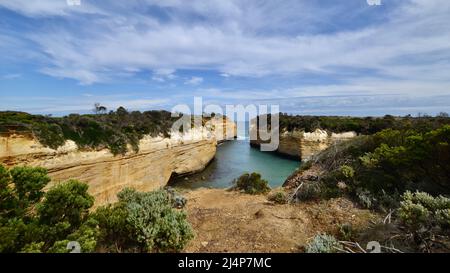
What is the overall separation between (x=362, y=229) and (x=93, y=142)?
37.6 feet

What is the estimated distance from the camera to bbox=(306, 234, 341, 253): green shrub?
3.90 m

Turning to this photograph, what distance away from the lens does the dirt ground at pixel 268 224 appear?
14.7 ft

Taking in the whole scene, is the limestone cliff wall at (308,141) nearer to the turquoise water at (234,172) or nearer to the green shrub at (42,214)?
the turquoise water at (234,172)

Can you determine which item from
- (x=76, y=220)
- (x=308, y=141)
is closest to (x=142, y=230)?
(x=76, y=220)

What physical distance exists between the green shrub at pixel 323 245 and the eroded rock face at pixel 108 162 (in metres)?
9.86

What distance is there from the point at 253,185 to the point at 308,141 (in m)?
20.5

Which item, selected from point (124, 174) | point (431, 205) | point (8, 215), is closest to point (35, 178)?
point (8, 215)

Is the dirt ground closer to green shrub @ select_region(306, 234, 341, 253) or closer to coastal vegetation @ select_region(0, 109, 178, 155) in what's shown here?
green shrub @ select_region(306, 234, 341, 253)

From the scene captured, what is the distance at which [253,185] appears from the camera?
9.77 metres

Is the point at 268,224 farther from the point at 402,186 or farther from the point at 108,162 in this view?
the point at 108,162

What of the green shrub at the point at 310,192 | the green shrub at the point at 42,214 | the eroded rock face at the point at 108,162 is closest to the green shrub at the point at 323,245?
the green shrub at the point at 310,192

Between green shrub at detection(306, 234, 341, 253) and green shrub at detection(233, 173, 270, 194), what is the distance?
5.04m

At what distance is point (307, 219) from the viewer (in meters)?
5.59
